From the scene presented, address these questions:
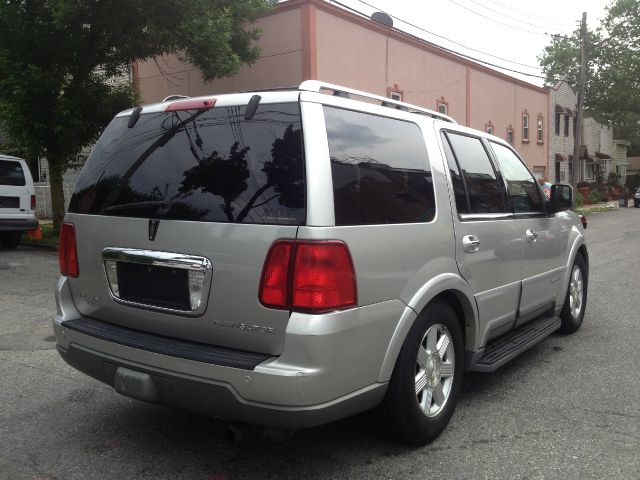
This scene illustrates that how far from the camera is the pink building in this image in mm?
15133

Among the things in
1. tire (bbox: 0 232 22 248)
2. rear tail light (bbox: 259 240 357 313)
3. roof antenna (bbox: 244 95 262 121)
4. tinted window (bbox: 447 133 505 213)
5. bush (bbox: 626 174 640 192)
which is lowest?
tire (bbox: 0 232 22 248)

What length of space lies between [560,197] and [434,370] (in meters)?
2.49

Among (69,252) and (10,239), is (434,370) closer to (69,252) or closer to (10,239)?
(69,252)

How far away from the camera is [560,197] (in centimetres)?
514

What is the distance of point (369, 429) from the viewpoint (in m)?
3.50

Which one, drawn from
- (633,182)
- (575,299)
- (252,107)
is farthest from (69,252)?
(633,182)

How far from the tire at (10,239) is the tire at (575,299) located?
11.4 m

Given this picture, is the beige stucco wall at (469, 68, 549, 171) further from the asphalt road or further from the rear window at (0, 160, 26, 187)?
the asphalt road

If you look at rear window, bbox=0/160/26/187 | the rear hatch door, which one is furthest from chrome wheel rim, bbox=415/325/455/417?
rear window, bbox=0/160/26/187

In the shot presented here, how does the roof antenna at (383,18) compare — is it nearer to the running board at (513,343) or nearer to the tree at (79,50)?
the tree at (79,50)

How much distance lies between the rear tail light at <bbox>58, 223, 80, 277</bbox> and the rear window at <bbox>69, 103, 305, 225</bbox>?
0.46 ft

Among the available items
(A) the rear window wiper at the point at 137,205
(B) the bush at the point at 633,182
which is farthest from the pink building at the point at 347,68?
(B) the bush at the point at 633,182

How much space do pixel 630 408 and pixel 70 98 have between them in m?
11.6

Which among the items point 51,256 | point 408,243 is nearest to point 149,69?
point 51,256
